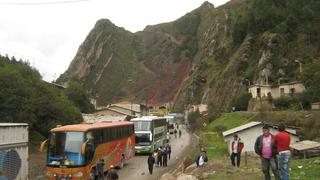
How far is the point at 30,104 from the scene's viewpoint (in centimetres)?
Answer: 4991

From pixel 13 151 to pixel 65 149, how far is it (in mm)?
4021

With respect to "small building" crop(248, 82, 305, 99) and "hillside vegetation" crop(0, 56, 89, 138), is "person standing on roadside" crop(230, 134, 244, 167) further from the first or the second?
"small building" crop(248, 82, 305, 99)

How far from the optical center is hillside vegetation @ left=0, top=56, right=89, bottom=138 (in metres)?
48.2

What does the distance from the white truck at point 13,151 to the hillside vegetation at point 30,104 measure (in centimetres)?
2843

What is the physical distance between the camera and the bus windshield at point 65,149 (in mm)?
23016

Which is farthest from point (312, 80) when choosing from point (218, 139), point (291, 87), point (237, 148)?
point (237, 148)

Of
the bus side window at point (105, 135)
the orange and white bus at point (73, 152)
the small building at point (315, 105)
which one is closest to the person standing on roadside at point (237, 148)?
the orange and white bus at point (73, 152)

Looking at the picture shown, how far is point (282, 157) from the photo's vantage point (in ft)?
42.1

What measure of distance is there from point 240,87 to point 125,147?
6561 cm

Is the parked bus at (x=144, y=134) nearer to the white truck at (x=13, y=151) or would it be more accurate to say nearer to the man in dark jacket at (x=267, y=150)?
the white truck at (x=13, y=151)

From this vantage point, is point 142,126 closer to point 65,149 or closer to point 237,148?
point 65,149

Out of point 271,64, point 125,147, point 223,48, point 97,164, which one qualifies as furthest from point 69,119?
point 223,48

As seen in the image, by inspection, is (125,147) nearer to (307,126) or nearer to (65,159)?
(65,159)

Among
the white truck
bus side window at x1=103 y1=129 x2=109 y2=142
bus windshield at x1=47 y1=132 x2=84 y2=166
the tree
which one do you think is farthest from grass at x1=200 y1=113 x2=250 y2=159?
the white truck
